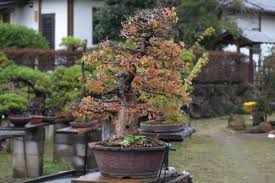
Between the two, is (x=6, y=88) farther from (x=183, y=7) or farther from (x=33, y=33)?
(x=183, y=7)

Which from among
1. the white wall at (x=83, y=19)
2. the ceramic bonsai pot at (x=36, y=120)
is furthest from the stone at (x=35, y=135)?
the white wall at (x=83, y=19)

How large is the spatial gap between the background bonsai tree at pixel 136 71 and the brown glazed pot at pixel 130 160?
472 millimetres

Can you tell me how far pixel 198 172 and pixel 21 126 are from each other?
297 cm

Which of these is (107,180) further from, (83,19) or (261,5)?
(261,5)

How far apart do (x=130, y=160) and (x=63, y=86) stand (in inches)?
350

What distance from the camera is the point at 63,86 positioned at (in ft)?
46.6

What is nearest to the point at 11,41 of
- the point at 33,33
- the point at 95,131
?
the point at 33,33

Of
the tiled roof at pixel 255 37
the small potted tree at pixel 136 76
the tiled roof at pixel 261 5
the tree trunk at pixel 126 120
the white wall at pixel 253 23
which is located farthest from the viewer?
the tiled roof at pixel 261 5

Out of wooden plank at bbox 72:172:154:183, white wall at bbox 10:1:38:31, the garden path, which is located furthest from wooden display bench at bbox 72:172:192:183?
white wall at bbox 10:1:38:31

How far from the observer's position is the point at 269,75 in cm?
1789

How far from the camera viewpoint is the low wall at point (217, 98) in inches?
829

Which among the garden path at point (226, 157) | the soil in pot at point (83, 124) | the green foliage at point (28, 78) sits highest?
the green foliage at point (28, 78)

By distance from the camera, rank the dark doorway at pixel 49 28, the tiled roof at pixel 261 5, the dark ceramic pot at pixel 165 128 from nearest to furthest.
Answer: the dark ceramic pot at pixel 165 128
the dark doorway at pixel 49 28
the tiled roof at pixel 261 5

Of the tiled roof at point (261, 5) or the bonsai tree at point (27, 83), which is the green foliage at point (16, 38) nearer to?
the bonsai tree at point (27, 83)
